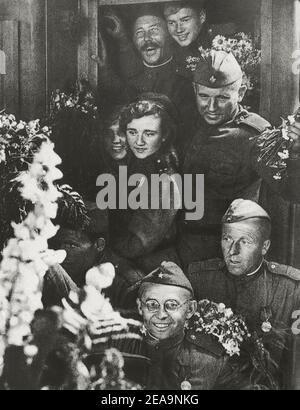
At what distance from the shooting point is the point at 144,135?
244cm

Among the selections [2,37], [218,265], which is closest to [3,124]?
[2,37]

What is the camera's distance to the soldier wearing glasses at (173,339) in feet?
7.81

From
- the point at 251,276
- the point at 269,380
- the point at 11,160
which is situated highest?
the point at 11,160

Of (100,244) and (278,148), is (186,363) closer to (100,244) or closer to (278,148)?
(100,244)

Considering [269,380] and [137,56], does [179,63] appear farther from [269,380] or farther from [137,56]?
[269,380]

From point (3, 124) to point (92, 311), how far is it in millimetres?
798

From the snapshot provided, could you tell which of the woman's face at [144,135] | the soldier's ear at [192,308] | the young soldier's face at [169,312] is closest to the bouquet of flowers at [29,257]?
the woman's face at [144,135]

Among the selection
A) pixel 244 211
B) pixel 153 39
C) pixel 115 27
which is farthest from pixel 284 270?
pixel 115 27

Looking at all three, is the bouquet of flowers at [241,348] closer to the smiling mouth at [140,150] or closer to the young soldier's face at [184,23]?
the smiling mouth at [140,150]

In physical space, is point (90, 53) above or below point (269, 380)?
above

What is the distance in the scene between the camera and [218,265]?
7.82 feet

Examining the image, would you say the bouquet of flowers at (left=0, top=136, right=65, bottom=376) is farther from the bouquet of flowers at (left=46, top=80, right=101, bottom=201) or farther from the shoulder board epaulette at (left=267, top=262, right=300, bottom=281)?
the shoulder board epaulette at (left=267, top=262, right=300, bottom=281)

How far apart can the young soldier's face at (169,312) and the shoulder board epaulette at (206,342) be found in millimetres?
45

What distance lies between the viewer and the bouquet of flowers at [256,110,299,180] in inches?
91.8
